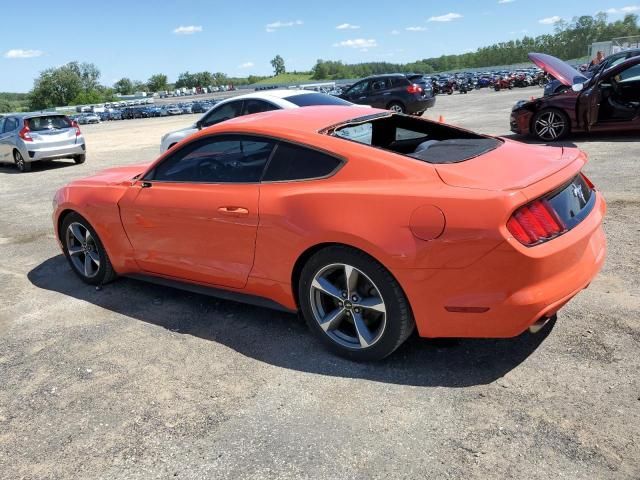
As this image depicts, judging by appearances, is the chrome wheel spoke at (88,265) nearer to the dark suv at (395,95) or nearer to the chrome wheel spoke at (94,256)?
the chrome wheel spoke at (94,256)

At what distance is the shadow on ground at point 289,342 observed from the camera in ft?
10.3

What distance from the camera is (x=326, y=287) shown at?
3.29 meters

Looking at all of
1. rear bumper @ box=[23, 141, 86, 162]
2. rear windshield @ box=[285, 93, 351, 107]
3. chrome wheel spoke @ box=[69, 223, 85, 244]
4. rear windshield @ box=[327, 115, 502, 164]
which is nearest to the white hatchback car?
rear windshield @ box=[285, 93, 351, 107]

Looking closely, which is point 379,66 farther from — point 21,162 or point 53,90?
point 21,162

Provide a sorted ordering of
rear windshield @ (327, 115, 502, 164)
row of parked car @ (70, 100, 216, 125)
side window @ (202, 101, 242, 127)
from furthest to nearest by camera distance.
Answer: row of parked car @ (70, 100, 216, 125) < side window @ (202, 101, 242, 127) < rear windshield @ (327, 115, 502, 164)

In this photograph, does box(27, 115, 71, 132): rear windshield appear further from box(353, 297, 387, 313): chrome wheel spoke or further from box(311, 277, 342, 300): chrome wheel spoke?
box(353, 297, 387, 313): chrome wheel spoke

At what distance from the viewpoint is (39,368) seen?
3625 millimetres

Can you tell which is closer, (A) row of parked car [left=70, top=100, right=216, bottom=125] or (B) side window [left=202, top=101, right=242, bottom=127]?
(B) side window [left=202, top=101, right=242, bottom=127]

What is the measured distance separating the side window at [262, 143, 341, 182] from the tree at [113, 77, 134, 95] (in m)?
204

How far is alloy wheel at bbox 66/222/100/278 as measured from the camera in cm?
493

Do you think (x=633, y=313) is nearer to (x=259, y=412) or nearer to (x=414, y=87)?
(x=259, y=412)

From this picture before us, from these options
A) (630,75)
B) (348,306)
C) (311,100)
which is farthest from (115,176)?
(630,75)

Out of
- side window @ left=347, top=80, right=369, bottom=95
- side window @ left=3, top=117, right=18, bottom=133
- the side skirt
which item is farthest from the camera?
side window @ left=347, top=80, right=369, bottom=95

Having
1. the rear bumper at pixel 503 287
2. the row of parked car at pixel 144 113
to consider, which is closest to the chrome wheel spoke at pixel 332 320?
the rear bumper at pixel 503 287
